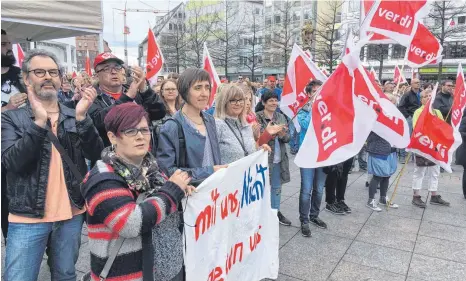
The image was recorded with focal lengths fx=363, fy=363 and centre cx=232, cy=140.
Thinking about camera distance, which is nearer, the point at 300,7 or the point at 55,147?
the point at 55,147

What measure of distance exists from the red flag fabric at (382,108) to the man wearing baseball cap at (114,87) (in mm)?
1994

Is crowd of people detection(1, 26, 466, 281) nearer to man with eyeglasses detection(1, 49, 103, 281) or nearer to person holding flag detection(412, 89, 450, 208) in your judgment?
man with eyeglasses detection(1, 49, 103, 281)

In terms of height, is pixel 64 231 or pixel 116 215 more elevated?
pixel 116 215

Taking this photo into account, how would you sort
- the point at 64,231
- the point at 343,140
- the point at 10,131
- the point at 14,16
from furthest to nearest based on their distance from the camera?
the point at 343,140
the point at 14,16
the point at 64,231
the point at 10,131

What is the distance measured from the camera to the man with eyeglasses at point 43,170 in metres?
2.15

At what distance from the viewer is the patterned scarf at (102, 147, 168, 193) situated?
5.99 ft

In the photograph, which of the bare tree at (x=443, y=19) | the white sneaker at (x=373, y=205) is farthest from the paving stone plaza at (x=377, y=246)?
the bare tree at (x=443, y=19)

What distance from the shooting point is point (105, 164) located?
184 cm

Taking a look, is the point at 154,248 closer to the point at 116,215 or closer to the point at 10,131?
the point at 116,215

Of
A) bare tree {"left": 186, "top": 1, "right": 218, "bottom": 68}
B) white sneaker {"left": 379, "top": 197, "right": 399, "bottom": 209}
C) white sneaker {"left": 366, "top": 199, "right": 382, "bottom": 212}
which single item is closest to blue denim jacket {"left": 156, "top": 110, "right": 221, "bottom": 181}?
white sneaker {"left": 366, "top": 199, "right": 382, "bottom": 212}

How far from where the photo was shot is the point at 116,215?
170 centimetres

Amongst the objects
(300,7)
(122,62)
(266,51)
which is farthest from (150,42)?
(300,7)

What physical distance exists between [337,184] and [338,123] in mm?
2378

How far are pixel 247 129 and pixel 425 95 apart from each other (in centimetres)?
527
